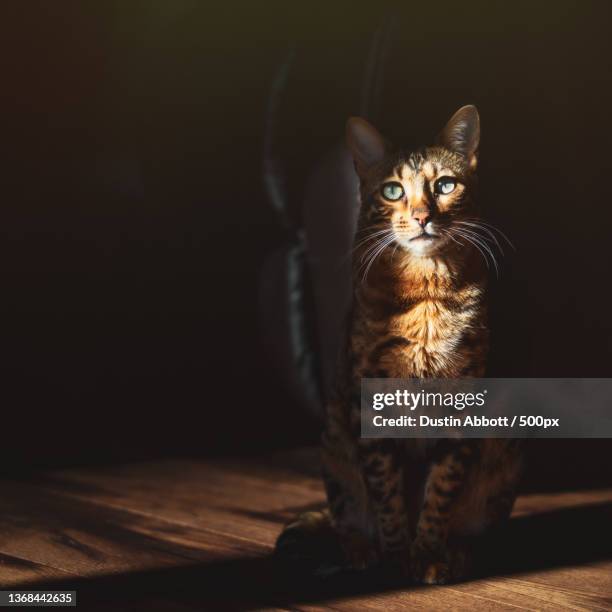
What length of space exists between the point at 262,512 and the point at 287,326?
480mm

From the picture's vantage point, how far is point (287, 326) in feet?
6.29

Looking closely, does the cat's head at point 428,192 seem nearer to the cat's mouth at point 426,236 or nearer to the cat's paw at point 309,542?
the cat's mouth at point 426,236

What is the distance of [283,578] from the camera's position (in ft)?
3.90

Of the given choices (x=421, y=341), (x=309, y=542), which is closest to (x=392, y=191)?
(x=421, y=341)

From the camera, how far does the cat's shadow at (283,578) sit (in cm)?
112

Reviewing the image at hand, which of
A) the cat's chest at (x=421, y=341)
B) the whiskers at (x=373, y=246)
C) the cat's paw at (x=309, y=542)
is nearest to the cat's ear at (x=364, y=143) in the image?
the whiskers at (x=373, y=246)

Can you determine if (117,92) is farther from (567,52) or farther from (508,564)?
(508,564)

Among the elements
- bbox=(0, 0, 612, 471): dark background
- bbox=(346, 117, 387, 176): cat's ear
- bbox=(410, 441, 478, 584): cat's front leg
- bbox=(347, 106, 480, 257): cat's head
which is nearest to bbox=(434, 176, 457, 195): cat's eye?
bbox=(347, 106, 480, 257): cat's head

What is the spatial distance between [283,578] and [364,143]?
62 centimetres

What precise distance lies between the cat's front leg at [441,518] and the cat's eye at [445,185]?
1.12 feet

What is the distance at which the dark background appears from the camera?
2014mm

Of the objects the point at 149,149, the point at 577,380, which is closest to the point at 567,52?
the point at 577,380

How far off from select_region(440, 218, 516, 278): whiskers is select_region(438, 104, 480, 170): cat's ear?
0.08 m

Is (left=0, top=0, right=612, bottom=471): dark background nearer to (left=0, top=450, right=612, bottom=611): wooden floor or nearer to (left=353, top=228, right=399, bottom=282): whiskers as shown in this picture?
(left=0, top=450, right=612, bottom=611): wooden floor
